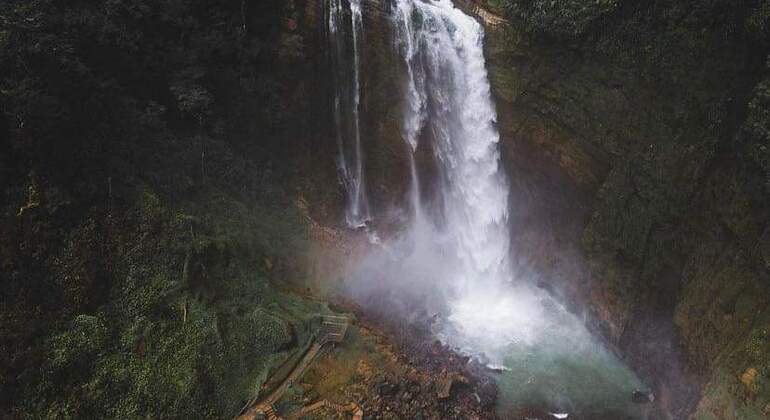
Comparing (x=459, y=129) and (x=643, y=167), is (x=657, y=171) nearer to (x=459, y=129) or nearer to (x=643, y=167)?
(x=643, y=167)

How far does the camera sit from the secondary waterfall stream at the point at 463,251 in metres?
13.3

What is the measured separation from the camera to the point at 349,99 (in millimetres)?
15680

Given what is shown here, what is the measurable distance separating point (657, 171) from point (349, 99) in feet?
30.1

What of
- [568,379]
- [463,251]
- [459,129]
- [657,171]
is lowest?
[568,379]

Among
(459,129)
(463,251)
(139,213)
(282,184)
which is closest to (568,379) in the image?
(463,251)

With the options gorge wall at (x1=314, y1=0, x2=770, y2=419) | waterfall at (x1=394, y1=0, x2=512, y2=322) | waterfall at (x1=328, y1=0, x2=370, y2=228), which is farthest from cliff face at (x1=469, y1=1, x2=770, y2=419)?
waterfall at (x1=328, y1=0, x2=370, y2=228)

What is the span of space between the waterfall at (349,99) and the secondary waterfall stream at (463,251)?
51 millimetres

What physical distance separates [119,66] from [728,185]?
1419 centimetres

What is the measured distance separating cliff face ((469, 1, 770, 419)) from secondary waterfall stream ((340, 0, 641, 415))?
0.83 meters

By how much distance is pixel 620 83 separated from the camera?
12.6 m

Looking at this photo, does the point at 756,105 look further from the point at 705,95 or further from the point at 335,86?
the point at 335,86

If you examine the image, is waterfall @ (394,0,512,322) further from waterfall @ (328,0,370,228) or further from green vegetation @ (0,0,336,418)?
green vegetation @ (0,0,336,418)

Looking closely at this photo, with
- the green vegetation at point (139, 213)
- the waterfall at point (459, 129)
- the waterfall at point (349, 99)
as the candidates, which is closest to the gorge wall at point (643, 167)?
the waterfall at point (349, 99)

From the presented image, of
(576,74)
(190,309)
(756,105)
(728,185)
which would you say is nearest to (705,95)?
(756,105)
